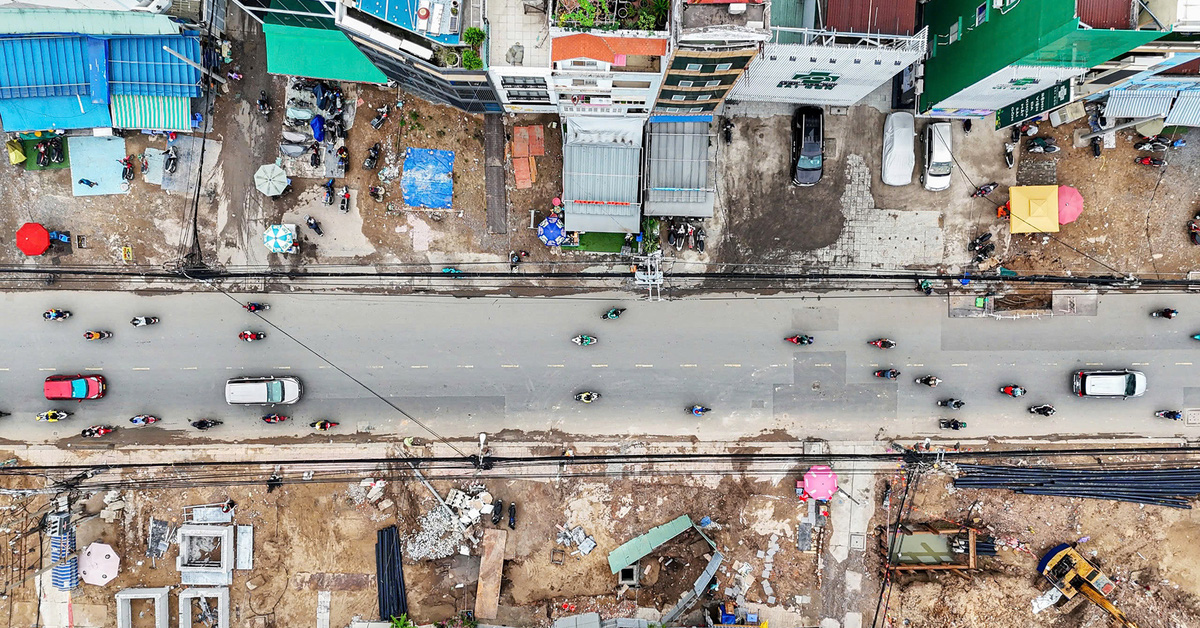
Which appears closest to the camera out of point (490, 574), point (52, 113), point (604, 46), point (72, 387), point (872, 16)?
point (604, 46)

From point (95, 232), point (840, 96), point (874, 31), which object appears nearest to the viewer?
point (874, 31)

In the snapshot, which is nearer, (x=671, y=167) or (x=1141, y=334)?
(x=671, y=167)

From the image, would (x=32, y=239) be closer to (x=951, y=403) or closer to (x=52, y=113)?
(x=52, y=113)

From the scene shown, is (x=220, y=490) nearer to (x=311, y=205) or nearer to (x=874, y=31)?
(x=311, y=205)

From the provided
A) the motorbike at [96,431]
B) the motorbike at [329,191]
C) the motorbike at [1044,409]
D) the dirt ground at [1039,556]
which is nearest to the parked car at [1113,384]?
the motorbike at [1044,409]

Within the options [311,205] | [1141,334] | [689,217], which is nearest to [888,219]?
[689,217]

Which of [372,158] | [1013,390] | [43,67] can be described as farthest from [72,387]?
[1013,390]
